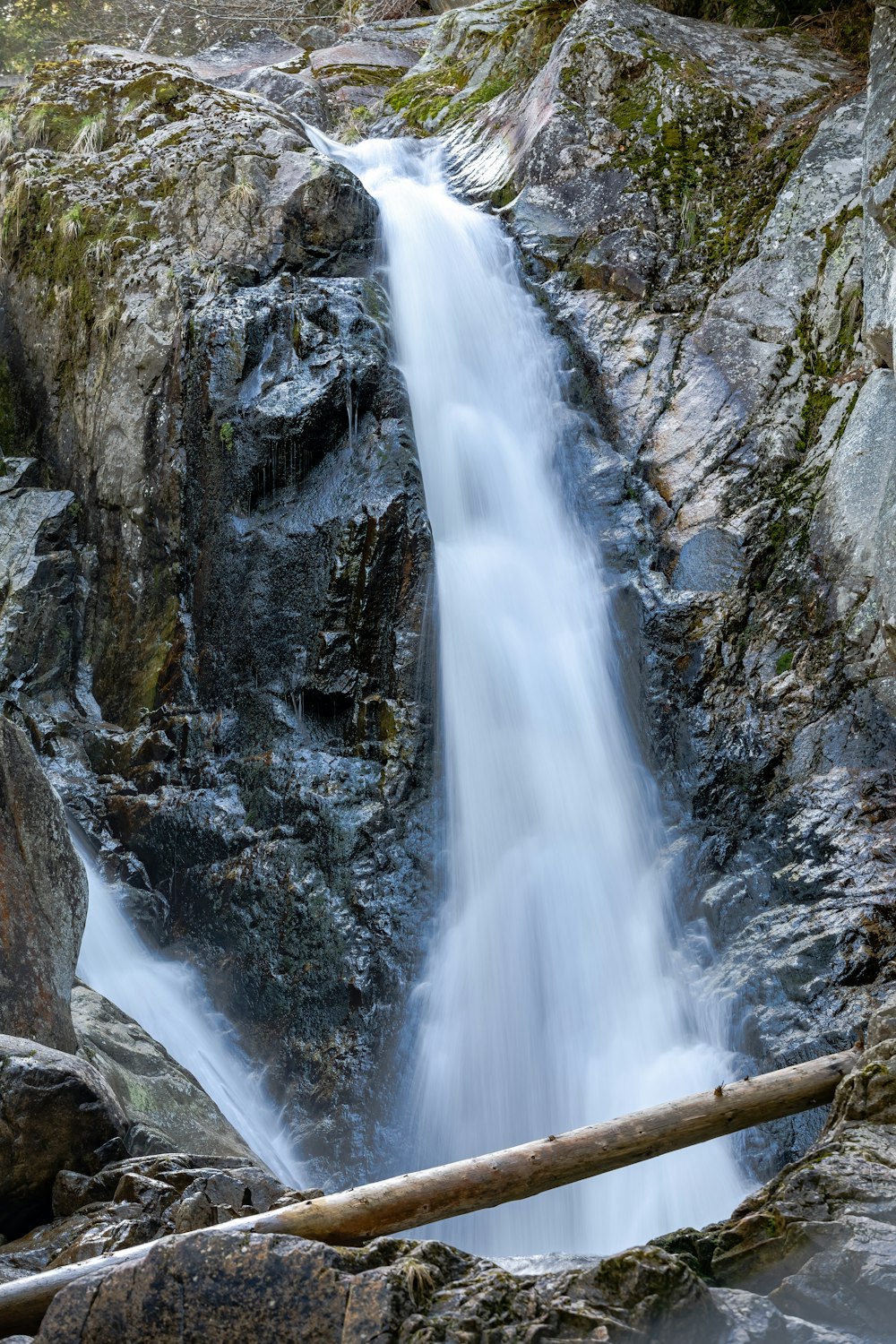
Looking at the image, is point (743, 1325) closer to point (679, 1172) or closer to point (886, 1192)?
point (886, 1192)

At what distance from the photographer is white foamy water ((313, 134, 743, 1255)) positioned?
5.79 m

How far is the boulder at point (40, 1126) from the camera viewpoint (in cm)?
409

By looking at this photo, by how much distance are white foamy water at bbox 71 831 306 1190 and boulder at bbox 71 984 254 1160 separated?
0.34 meters

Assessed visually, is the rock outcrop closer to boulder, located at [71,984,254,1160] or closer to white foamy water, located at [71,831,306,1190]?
boulder, located at [71,984,254,1160]

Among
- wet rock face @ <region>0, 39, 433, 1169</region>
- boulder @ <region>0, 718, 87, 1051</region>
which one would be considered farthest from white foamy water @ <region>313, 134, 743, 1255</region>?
boulder @ <region>0, 718, 87, 1051</region>

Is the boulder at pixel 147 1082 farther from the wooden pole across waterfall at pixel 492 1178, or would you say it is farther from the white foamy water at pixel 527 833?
the wooden pole across waterfall at pixel 492 1178

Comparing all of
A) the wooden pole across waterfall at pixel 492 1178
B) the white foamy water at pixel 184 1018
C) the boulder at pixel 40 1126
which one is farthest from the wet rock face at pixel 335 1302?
the white foamy water at pixel 184 1018

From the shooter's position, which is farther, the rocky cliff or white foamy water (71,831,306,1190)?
the rocky cliff

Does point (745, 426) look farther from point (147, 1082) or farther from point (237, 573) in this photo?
point (147, 1082)

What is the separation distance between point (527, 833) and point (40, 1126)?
366 cm

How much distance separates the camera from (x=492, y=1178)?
3512 mm

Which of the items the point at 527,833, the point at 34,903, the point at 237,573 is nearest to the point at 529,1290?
the point at 34,903

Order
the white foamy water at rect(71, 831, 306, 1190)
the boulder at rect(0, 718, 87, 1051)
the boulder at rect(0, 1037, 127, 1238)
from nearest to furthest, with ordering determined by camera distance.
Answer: the boulder at rect(0, 1037, 127, 1238) < the boulder at rect(0, 718, 87, 1051) < the white foamy water at rect(71, 831, 306, 1190)

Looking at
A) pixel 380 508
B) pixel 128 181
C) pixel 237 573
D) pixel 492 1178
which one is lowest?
pixel 492 1178
